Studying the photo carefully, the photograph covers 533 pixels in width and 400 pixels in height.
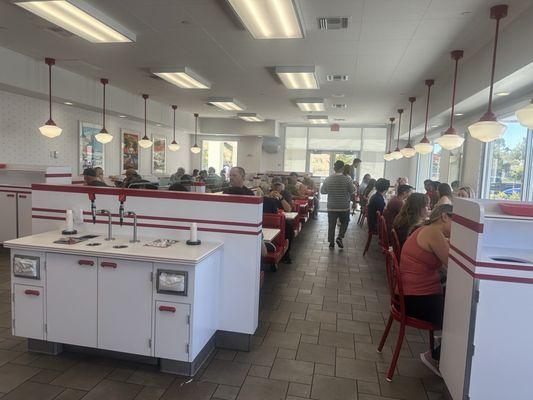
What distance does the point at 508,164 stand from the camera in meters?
5.81

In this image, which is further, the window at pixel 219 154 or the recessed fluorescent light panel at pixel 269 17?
the window at pixel 219 154

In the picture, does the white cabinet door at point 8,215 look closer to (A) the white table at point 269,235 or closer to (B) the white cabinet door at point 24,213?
(B) the white cabinet door at point 24,213

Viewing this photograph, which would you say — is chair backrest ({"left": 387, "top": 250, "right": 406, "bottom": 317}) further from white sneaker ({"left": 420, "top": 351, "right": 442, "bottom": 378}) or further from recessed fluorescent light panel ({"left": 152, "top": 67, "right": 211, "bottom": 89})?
recessed fluorescent light panel ({"left": 152, "top": 67, "right": 211, "bottom": 89})

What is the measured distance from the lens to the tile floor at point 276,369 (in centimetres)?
241

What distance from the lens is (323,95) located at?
7.82 m

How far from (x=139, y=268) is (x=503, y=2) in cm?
380

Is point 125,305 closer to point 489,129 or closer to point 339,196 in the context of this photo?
point 489,129

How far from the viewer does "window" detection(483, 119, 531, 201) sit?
5418 millimetres

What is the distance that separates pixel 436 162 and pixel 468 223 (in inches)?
329

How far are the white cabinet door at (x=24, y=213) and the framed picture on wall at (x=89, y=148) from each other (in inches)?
106

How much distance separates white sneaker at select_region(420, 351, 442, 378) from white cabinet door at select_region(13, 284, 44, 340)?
2.86 metres

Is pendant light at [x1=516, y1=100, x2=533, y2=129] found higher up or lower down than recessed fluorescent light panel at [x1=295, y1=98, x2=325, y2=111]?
lower down

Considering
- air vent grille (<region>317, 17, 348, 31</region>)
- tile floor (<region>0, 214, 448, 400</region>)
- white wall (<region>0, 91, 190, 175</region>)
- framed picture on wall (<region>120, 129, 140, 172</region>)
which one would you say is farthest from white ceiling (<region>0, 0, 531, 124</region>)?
tile floor (<region>0, 214, 448, 400</region>)

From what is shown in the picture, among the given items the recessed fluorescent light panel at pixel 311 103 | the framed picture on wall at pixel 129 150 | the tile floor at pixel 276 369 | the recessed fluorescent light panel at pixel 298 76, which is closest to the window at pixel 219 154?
the framed picture on wall at pixel 129 150
